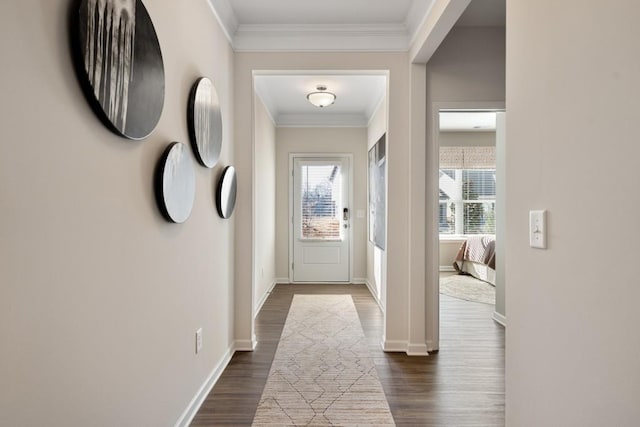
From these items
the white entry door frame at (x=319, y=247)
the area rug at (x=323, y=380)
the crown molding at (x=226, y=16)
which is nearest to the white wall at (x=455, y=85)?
the area rug at (x=323, y=380)

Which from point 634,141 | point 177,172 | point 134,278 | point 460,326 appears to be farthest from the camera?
point 460,326

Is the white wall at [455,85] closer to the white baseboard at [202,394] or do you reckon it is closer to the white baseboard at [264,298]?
the white baseboard at [202,394]

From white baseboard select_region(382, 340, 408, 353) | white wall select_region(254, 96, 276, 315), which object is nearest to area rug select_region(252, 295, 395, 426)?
white baseboard select_region(382, 340, 408, 353)

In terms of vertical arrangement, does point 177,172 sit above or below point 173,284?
above

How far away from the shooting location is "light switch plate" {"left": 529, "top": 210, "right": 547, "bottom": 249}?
3.19 ft

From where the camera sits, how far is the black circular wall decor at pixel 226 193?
7.45 ft

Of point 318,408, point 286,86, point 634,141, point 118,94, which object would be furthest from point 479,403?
point 286,86

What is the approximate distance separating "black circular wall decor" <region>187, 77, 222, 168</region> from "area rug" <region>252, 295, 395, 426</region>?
152 centimetres

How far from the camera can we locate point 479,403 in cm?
202

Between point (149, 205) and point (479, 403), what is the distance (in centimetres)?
218

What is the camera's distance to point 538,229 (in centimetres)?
99

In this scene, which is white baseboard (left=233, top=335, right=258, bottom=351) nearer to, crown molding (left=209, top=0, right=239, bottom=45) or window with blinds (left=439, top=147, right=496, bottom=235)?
crown molding (left=209, top=0, right=239, bottom=45)

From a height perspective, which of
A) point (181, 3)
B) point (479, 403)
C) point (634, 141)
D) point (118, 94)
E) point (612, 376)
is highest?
point (181, 3)

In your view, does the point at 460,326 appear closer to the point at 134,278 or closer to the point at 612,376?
the point at 612,376
